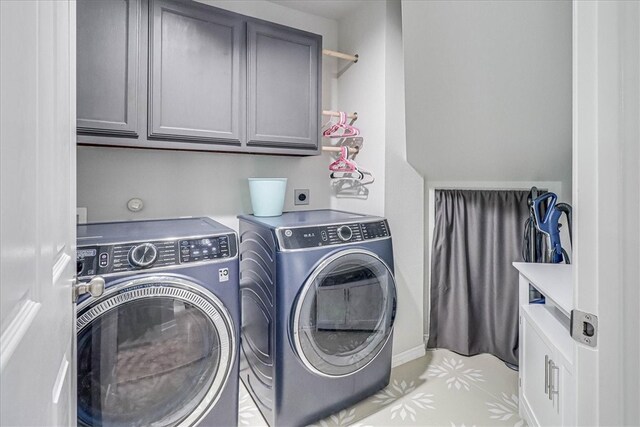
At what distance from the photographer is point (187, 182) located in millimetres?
2055

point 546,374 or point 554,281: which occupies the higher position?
point 554,281

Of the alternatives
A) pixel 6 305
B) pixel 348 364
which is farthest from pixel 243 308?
pixel 6 305

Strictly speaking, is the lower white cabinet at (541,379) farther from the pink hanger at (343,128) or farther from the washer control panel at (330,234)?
the pink hanger at (343,128)

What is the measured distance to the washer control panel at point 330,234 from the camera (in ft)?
5.49

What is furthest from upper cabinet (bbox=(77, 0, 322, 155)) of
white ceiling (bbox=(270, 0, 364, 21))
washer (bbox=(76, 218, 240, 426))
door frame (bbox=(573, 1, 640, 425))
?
door frame (bbox=(573, 1, 640, 425))

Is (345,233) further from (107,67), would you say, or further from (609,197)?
(107,67)

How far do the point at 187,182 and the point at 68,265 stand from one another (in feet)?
4.27


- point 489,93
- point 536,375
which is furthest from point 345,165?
point 536,375

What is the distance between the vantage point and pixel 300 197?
2.46m

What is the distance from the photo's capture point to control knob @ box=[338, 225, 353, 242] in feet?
5.99

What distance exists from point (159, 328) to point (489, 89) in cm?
208

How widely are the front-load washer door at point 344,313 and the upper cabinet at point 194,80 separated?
0.84m

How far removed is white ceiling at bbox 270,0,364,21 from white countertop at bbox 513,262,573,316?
2060 mm

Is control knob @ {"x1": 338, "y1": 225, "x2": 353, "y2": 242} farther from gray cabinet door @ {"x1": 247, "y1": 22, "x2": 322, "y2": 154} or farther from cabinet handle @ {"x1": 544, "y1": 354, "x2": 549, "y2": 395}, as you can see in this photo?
cabinet handle @ {"x1": 544, "y1": 354, "x2": 549, "y2": 395}
